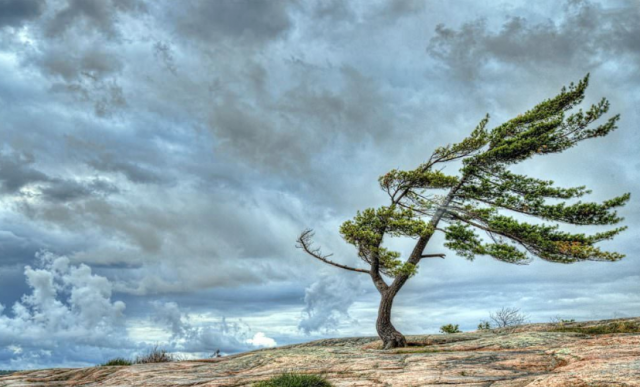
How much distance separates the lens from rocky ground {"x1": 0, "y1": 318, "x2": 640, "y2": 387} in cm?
1077

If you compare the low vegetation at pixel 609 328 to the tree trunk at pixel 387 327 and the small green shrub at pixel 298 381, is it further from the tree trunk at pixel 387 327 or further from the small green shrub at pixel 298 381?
the small green shrub at pixel 298 381

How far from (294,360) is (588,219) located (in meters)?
16.7

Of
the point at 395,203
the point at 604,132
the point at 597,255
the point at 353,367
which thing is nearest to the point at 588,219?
Answer: the point at 597,255

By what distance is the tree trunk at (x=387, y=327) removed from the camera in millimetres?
24125

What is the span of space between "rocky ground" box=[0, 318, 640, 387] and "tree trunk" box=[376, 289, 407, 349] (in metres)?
4.57

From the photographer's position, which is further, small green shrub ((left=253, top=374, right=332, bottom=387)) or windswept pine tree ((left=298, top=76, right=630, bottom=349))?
windswept pine tree ((left=298, top=76, right=630, bottom=349))

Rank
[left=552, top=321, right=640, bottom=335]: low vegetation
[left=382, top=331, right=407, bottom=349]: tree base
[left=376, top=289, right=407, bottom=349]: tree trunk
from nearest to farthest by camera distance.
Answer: [left=552, top=321, right=640, bottom=335]: low vegetation < [left=382, top=331, right=407, bottom=349]: tree base < [left=376, top=289, right=407, bottom=349]: tree trunk

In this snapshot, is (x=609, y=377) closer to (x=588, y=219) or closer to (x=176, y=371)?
(x=176, y=371)

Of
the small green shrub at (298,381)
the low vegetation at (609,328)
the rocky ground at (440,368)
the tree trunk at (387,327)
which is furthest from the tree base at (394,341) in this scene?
the small green shrub at (298,381)

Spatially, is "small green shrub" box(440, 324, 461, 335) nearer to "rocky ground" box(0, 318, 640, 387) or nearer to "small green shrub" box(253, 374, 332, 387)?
"rocky ground" box(0, 318, 640, 387)

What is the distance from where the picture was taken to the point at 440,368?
13.6 m

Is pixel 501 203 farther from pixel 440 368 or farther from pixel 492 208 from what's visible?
pixel 440 368

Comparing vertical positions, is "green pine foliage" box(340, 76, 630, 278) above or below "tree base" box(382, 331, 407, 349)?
above

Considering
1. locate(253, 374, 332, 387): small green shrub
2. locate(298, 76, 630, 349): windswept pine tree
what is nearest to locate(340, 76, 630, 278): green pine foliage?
locate(298, 76, 630, 349): windswept pine tree
